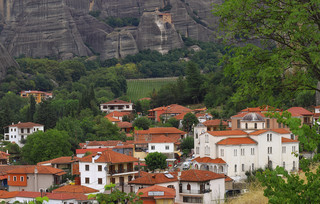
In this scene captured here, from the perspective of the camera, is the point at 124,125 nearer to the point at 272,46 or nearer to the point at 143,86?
the point at 143,86

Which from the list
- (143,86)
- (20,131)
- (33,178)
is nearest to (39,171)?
(33,178)

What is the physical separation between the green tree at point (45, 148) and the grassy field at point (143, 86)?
45396 mm

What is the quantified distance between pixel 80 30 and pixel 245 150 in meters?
103

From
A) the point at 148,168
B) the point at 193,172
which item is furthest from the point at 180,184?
the point at 148,168

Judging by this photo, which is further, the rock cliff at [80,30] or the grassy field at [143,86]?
the rock cliff at [80,30]

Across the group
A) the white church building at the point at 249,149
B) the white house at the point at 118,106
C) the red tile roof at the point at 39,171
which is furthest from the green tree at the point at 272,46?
the white house at the point at 118,106

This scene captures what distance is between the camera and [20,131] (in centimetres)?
6338

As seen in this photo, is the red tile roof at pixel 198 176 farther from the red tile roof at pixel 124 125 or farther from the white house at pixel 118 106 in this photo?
the white house at pixel 118 106

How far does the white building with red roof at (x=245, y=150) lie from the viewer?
137 ft

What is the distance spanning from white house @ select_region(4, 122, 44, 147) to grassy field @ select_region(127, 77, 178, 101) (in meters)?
33.7

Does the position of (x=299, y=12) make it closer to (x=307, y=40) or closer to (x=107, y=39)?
(x=307, y=40)

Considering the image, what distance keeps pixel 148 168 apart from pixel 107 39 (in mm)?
92598

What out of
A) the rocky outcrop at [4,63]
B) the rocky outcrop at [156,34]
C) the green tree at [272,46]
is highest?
the rocky outcrop at [156,34]

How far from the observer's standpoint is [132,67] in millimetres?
118562
